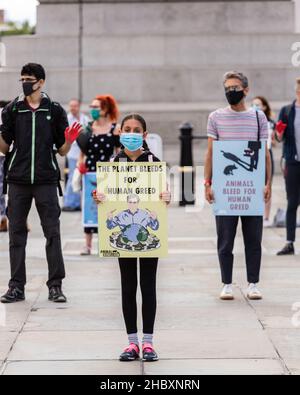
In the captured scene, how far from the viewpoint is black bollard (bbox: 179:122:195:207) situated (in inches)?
690

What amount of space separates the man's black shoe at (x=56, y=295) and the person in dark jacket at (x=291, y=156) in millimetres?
3462

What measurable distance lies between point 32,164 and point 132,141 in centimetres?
236

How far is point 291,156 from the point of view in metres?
12.4

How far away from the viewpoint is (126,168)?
7469 millimetres

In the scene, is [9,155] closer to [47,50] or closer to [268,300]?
[268,300]

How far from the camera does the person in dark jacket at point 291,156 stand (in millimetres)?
12352

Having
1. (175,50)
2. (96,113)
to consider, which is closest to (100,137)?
(96,113)

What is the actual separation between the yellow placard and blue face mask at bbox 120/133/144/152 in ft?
0.35

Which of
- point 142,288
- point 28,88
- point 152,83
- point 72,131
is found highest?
point 28,88

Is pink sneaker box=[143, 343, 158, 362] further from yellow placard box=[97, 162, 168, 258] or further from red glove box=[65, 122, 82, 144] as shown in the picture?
red glove box=[65, 122, 82, 144]

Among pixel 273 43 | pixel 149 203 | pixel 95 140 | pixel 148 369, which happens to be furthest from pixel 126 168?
pixel 273 43

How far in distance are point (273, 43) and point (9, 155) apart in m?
15.7

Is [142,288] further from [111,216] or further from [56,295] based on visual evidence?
[56,295]

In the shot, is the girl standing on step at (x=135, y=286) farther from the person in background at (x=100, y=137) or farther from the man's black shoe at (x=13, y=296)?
the person in background at (x=100, y=137)
